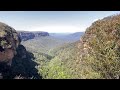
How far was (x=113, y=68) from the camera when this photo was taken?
15.1 m

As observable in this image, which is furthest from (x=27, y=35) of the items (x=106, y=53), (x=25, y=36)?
(x=106, y=53)

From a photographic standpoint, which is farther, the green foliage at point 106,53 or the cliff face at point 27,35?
the cliff face at point 27,35

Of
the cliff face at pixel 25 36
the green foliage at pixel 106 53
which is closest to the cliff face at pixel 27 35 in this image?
the cliff face at pixel 25 36

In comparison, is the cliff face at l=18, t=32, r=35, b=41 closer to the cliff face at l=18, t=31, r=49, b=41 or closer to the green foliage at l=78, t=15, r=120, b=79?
the cliff face at l=18, t=31, r=49, b=41

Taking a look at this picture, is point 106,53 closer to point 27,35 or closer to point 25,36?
point 25,36

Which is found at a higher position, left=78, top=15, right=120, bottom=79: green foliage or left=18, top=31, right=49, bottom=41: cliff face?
left=78, top=15, right=120, bottom=79: green foliage

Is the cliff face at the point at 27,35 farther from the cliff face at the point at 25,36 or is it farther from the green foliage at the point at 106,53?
the green foliage at the point at 106,53

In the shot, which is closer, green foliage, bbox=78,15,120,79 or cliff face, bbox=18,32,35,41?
green foliage, bbox=78,15,120,79

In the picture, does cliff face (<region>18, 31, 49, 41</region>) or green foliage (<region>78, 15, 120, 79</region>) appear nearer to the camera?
green foliage (<region>78, 15, 120, 79</region>)

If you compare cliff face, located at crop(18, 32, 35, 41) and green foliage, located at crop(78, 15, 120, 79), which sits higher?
green foliage, located at crop(78, 15, 120, 79)

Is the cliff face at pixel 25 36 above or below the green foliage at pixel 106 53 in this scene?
below

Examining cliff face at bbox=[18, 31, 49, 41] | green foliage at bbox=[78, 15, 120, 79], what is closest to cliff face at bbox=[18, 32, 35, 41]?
cliff face at bbox=[18, 31, 49, 41]
